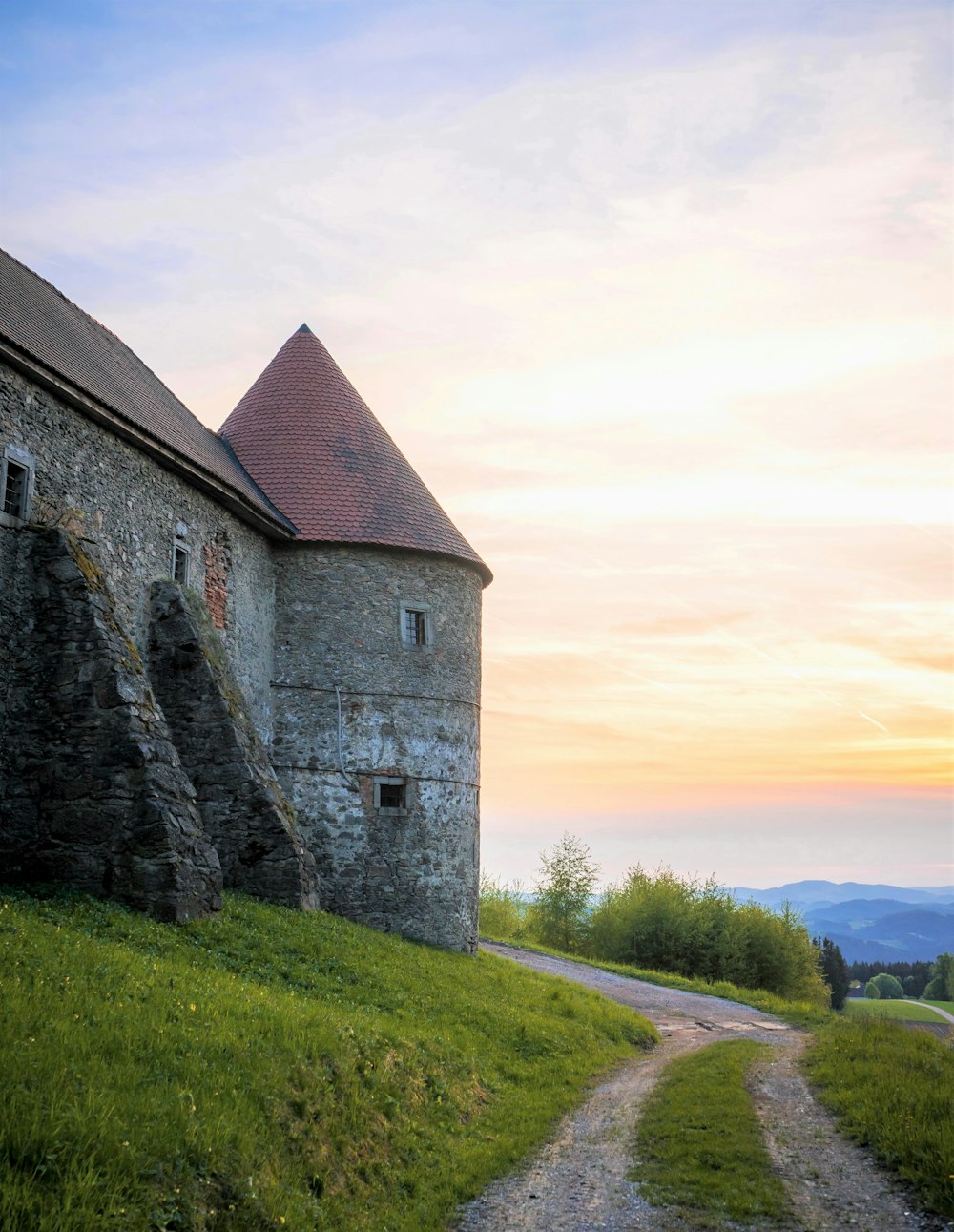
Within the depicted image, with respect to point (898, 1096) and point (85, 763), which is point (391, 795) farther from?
point (898, 1096)

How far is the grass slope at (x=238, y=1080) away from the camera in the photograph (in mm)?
6582

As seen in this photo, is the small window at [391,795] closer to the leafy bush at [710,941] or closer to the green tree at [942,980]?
the leafy bush at [710,941]

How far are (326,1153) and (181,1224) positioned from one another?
2043 millimetres

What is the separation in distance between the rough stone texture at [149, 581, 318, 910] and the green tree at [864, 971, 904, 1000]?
337 feet

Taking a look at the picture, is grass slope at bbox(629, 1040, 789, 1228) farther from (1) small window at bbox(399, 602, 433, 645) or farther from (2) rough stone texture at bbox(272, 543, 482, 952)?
(1) small window at bbox(399, 602, 433, 645)

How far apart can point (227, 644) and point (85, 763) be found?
5.82 metres

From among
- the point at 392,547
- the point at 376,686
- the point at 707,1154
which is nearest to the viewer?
the point at 707,1154

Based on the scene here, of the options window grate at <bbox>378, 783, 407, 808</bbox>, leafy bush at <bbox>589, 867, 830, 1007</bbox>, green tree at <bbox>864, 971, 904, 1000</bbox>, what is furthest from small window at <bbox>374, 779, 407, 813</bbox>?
green tree at <bbox>864, 971, 904, 1000</bbox>

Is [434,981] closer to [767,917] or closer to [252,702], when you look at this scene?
[252,702]

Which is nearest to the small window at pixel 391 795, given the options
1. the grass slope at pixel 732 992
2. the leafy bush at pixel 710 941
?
the grass slope at pixel 732 992

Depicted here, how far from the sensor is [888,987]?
108000mm

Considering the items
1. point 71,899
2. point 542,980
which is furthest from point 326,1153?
point 542,980

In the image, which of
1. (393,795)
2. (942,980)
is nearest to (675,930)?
(393,795)

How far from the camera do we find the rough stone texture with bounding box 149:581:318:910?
57.0 ft
